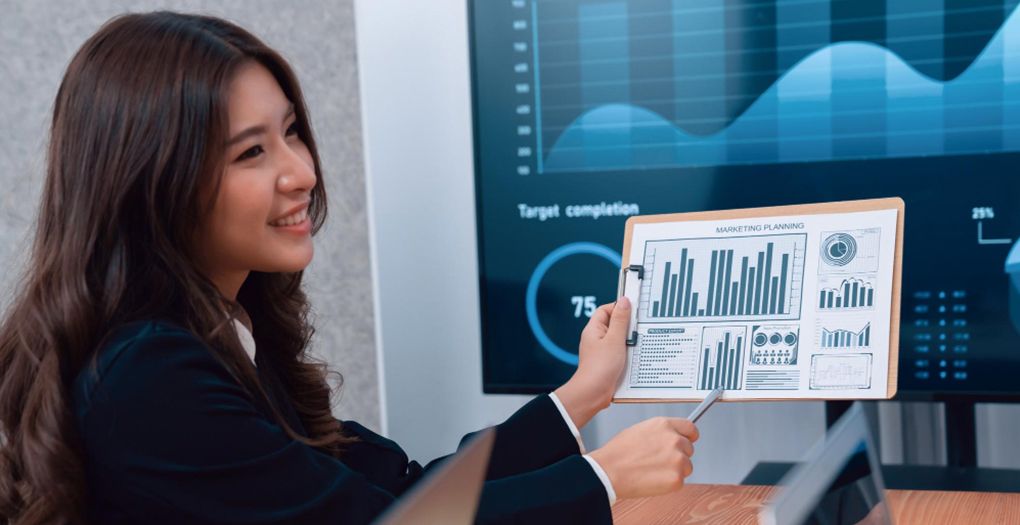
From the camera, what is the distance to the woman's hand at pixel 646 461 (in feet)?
4.01

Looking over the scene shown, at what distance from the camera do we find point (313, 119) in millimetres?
2098

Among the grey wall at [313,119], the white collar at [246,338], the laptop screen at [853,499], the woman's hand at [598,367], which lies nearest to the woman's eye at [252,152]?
the white collar at [246,338]

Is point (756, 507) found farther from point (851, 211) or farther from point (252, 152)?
point (252, 152)

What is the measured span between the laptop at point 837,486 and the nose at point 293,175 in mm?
603

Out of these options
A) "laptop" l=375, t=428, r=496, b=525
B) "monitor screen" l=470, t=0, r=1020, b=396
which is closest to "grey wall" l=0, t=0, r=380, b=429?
"monitor screen" l=470, t=0, r=1020, b=396

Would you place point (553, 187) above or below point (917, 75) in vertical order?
below

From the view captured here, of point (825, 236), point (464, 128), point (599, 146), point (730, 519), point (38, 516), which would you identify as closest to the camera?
point (38, 516)

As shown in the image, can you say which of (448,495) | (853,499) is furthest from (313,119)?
(448,495)

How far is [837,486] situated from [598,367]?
21.9 inches

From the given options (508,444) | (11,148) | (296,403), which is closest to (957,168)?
(508,444)

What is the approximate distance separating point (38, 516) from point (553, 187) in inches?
38.2

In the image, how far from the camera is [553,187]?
1819 mm

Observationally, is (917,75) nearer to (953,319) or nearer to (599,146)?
(953,319)

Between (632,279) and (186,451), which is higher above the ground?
(632,279)
